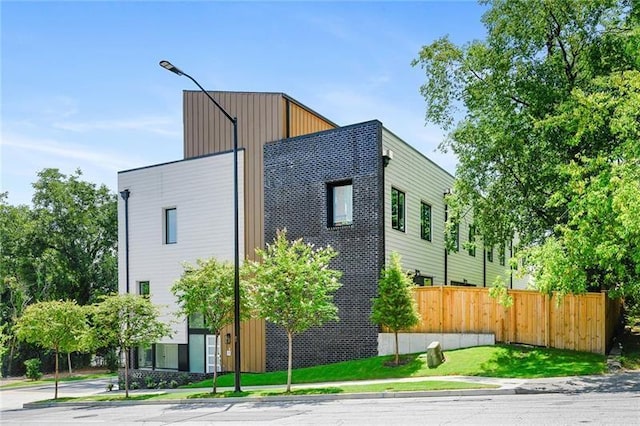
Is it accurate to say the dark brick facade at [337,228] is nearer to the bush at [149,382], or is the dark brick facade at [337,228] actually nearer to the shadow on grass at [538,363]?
the shadow on grass at [538,363]

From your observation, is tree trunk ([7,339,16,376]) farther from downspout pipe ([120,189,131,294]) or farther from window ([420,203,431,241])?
window ([420,203,431,241])

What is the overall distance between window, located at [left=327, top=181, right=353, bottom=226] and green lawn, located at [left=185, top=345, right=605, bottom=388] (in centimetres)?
555


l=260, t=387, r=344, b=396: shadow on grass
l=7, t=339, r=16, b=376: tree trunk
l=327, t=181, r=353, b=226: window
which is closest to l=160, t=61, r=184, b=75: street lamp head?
l=327, t=181, r=353, b=226: window

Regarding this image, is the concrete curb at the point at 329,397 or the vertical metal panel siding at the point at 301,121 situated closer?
the concrete curb at the point at 329,397

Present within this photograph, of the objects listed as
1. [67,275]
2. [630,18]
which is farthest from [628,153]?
[67,275]

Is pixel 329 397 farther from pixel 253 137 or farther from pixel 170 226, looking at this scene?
pixel 170 226

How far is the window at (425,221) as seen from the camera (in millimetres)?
28000

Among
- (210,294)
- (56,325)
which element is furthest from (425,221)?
(56,325)

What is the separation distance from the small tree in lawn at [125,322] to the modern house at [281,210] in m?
4.95

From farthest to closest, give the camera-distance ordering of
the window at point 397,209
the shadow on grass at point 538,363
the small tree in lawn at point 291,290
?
the window at point 397,209 → the small tree in lawn at point 291,290 → the shadow on grass at point 538,363

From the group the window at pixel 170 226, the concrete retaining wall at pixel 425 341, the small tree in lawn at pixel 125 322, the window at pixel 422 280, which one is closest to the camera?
the small tree in lawn at pixel 125 322

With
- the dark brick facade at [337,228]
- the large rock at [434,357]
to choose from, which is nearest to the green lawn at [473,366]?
the large rock at [434,357]

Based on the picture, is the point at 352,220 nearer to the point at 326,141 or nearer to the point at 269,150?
the point at 326,141

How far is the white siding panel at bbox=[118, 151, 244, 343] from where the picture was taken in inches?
1051
